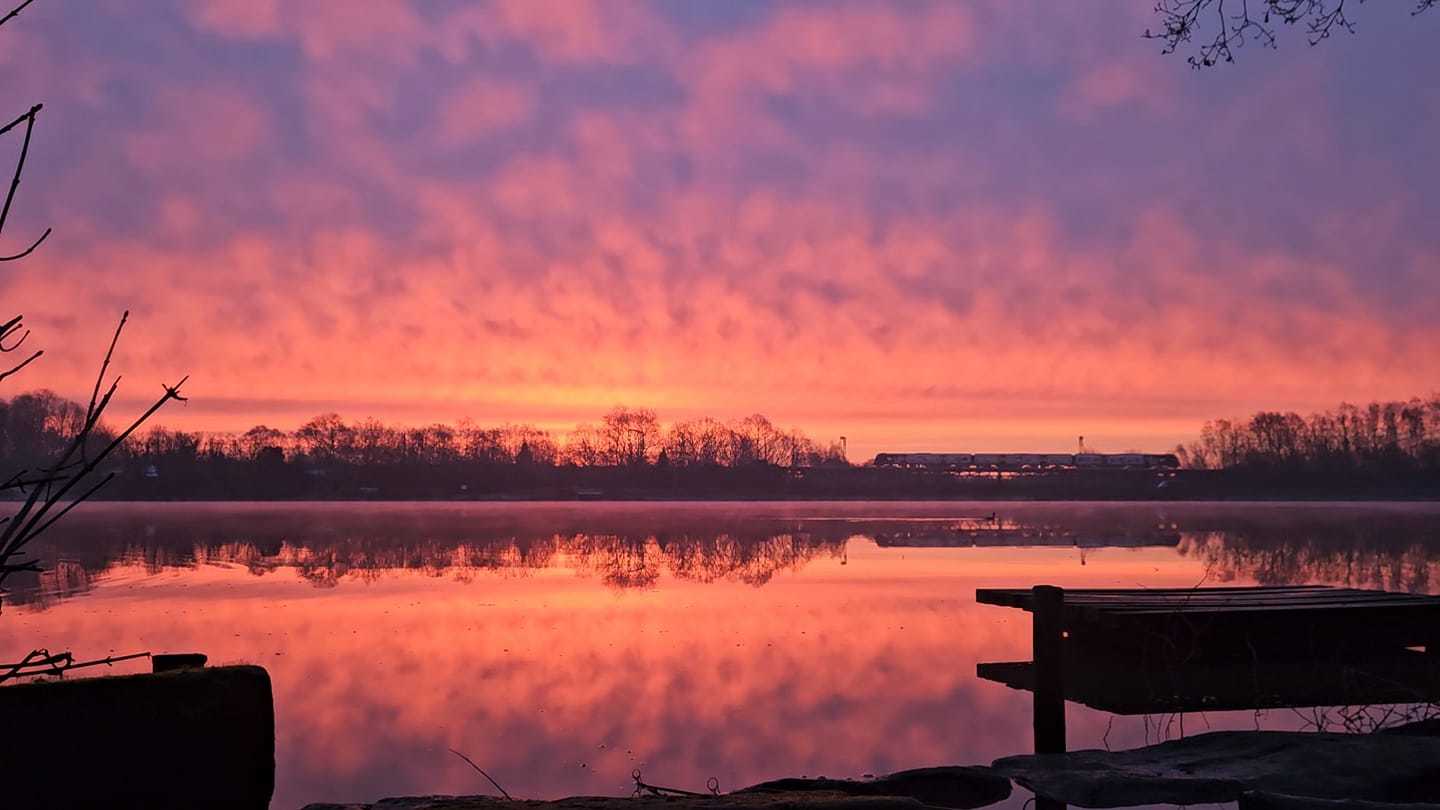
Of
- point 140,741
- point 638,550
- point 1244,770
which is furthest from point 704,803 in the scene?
point 638,550

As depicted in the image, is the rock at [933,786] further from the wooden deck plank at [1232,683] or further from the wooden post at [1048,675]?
the wooden deck plank at [1232,683]

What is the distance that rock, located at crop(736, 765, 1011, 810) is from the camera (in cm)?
1030

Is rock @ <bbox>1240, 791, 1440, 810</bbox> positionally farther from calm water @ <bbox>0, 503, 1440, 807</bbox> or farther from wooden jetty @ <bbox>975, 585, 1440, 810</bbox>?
wooden jetty @ <bbox>975, 585, 1440, 810</bbox>

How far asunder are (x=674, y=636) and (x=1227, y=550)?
34.7 m

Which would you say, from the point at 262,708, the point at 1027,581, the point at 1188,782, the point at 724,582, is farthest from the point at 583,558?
the point at 262,708

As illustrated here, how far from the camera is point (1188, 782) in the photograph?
9898 mm

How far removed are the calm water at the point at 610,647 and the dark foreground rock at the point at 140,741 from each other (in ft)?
19.3

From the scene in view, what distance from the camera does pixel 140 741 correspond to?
5645 millimetres

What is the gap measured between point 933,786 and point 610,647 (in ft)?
34.7

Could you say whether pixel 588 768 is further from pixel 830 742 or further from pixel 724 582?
pixel 724 582

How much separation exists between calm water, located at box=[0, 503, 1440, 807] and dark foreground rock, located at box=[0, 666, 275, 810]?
19.3 ft

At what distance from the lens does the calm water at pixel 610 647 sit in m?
13.1

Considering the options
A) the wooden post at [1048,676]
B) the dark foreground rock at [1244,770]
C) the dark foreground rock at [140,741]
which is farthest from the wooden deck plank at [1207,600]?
the dark foreground rock at [140,741]

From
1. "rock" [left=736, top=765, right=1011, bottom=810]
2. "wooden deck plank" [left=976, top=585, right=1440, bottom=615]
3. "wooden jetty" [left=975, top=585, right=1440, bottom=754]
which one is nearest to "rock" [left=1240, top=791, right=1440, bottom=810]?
"rock" [left=736, top=765, right=1011, bottom=810]
